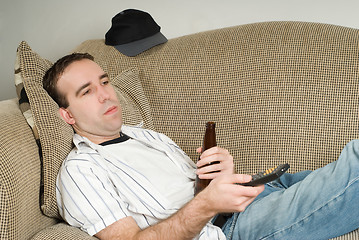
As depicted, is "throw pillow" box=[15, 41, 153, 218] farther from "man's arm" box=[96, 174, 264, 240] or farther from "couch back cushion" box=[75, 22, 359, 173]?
"couch back cushion" box=[75, 22, 359, 173]

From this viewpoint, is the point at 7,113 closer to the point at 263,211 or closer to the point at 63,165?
the point at 63,165

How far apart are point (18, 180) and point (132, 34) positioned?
1.04 m

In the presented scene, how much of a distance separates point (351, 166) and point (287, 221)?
26cm

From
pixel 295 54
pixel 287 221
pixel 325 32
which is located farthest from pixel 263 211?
pixel 325 32

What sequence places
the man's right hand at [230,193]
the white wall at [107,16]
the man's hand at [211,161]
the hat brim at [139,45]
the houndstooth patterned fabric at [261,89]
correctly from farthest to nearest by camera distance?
the white wall at [107,16]
the hat brim at [139,45]
the houndstooth patterned fabric at [261,89]
the man's hand at [211,161]
the man's right hand at [230,193]

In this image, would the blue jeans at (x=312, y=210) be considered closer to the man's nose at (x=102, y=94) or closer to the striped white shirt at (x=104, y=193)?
the striped white shirt at (x=104, y=193)

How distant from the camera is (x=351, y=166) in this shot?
1.43 m

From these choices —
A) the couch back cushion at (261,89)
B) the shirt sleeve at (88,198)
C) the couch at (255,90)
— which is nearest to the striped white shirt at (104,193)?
the shirt sleeve at (88,198)

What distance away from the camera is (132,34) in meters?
2.17

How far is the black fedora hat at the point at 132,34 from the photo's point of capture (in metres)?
2.17

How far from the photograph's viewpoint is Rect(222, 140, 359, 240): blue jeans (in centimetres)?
137

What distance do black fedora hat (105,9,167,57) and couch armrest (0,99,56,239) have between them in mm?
779

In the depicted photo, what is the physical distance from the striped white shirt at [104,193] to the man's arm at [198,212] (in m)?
0.04

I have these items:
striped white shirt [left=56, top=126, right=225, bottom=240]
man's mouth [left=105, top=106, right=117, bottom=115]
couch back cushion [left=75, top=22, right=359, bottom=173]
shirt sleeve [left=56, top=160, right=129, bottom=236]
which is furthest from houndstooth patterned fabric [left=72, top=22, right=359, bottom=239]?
shirt sleeve [left=56, top=160, right=129, bottom=236]
